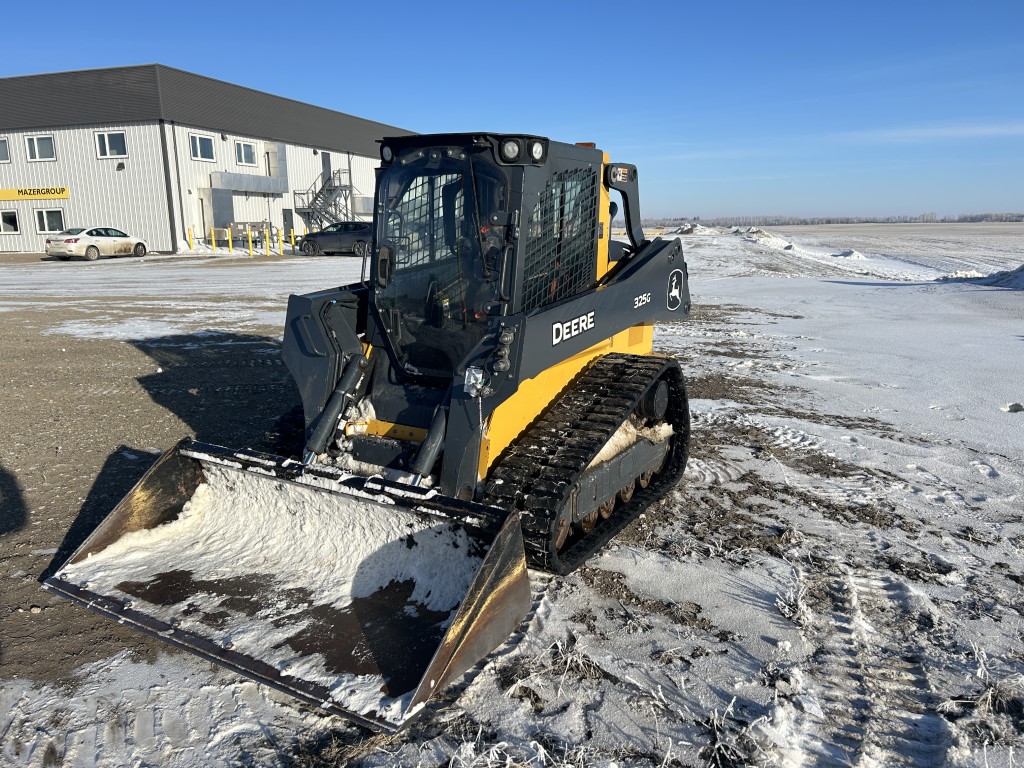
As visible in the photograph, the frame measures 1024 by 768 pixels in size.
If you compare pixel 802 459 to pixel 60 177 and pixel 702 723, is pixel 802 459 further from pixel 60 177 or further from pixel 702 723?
pixel 60 177

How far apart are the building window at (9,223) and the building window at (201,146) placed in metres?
9.08

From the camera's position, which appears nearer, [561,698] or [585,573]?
[561,698]

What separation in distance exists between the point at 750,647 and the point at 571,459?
4.39 ft

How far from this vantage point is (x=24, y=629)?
392cm

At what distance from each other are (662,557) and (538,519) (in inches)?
48.5

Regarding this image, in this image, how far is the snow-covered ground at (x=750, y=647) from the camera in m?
3.08

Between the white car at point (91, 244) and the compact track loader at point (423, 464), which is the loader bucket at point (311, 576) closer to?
the compact track loader at point (423, 464)

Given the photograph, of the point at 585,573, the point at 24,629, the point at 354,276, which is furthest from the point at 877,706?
the point at 354,276

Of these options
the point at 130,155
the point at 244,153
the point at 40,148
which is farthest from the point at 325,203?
the point at 40,148

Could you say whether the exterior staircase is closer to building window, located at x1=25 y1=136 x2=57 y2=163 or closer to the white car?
the white car

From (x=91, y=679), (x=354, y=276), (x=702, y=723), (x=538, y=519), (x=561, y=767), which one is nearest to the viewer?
(x=561, y=767)

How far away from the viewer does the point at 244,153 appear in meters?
36.2

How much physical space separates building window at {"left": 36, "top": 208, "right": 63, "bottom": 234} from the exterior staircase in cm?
1055

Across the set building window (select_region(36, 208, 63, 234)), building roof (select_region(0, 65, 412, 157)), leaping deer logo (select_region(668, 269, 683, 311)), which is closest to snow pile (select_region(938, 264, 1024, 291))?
leaping deer logo (select_region(668, 269, 683, 311))
